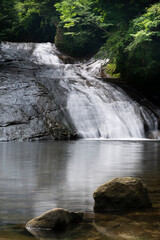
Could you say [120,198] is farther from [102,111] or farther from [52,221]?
[102,111]

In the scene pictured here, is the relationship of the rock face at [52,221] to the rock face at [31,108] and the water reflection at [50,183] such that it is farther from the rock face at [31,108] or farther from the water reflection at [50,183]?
the rock face at [31,108]

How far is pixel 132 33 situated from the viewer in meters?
20.5

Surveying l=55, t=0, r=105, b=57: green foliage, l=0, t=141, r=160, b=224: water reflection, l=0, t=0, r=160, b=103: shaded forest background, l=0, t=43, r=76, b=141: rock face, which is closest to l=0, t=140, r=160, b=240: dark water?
l=0, t=141, r=160, b=224: water reflection

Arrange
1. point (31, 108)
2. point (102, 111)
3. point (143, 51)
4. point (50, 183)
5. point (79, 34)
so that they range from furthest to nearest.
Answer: point (79, 34) < point (143, 51) < point (102, 111) < point (31, 108) < point (50, 183)

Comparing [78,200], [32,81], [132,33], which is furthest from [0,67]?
[78,200]

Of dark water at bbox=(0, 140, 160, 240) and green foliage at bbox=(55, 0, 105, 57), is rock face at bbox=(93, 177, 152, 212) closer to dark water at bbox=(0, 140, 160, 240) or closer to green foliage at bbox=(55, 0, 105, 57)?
dark water at bbox=(0, 140, 160, 240)

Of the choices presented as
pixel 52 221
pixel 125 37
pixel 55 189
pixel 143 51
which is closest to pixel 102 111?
pixel 143 51

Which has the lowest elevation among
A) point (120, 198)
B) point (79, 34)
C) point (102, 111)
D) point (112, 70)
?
point (102, 111)

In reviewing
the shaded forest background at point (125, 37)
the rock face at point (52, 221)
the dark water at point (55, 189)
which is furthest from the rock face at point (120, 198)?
the shaded forest background at point (125, 37)

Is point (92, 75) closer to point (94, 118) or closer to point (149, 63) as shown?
point (149, 63)

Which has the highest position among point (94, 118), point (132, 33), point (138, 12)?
point (138, 12)

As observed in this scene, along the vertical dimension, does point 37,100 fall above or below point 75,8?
below

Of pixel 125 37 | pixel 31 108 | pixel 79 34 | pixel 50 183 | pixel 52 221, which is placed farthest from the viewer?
pixel 79 34

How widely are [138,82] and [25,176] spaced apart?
1723cm
